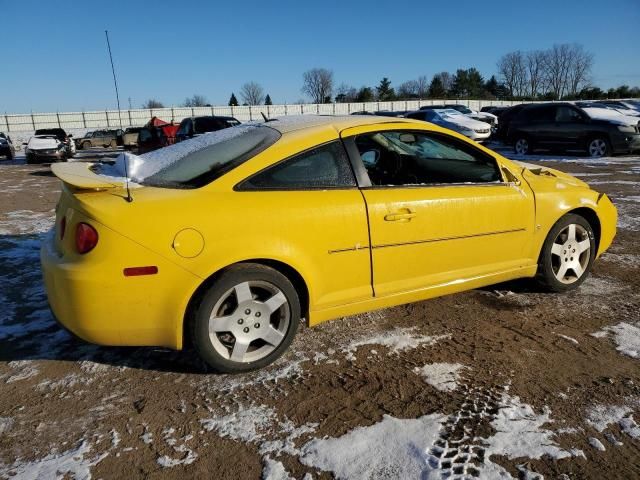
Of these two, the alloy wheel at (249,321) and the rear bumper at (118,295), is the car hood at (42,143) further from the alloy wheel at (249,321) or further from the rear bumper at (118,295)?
the alloy wheel at (249,321)

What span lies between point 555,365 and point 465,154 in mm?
1699

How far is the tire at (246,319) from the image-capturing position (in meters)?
2.71

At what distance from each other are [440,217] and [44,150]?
20.3m

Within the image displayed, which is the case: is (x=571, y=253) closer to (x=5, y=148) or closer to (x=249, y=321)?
(x=249, y=321)

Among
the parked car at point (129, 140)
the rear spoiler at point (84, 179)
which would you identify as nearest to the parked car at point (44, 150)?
the parked car at point (129, 140)

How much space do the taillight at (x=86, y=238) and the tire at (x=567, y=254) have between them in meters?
3.19

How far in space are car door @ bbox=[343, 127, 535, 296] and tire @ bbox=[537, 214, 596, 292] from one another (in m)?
0.23

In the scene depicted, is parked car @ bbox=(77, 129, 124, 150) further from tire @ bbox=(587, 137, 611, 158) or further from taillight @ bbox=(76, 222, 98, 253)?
taillight @ bbox=(76, 222, 98, 253)

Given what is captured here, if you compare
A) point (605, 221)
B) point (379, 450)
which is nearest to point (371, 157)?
point (605, 221)

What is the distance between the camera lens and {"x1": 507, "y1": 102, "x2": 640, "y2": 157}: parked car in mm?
13516

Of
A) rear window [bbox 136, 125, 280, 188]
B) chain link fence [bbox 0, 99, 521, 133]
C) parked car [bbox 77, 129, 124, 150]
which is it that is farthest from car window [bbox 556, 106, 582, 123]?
chain link fence [bbox 0, 99, 521, 133]

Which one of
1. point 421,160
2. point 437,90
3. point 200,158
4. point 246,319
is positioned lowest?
point 246,319

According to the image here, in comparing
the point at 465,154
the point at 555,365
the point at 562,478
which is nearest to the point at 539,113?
the point at 465,154

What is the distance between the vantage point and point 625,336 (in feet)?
10.7
